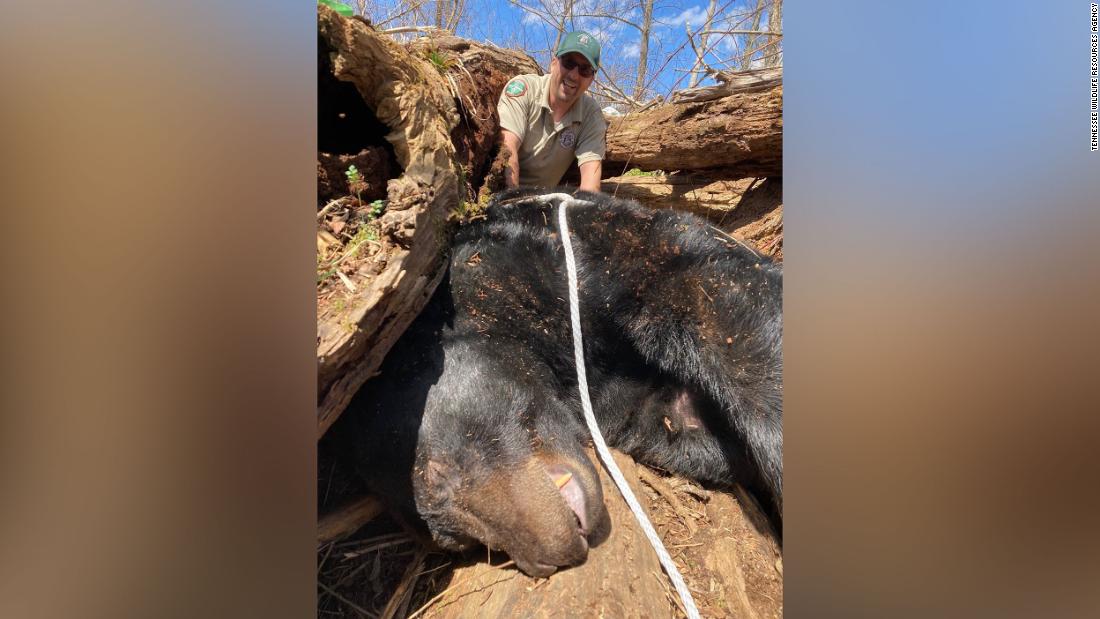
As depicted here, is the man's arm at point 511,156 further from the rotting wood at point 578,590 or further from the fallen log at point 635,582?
the rotting wood at point 578,590

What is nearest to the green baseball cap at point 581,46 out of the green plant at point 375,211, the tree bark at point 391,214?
the tree bark at point 391,214

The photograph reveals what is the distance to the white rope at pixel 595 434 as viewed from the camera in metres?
1.15

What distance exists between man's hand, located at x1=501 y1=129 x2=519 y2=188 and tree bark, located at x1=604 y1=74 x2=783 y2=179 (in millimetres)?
1198

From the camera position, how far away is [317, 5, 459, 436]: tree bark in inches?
45.2

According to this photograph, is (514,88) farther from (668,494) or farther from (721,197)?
(668,494)

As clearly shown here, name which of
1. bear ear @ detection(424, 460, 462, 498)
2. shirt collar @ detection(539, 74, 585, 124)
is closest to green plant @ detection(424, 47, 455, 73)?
shirt collar @ detection(539, 74, 585, 124)

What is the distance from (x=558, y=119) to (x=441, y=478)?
334 cm

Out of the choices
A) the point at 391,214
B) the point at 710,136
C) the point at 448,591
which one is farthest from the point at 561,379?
the point at 710,136

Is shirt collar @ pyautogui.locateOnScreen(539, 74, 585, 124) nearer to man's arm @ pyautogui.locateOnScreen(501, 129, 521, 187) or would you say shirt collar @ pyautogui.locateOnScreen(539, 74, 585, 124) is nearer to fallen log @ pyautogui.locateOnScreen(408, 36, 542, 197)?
fallen log @ pyautogui.locateOnScreen(408, 36, 542, 197)

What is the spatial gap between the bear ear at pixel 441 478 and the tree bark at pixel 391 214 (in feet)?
1.58

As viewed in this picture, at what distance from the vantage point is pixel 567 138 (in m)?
4.26

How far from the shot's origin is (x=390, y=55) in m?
1.70
